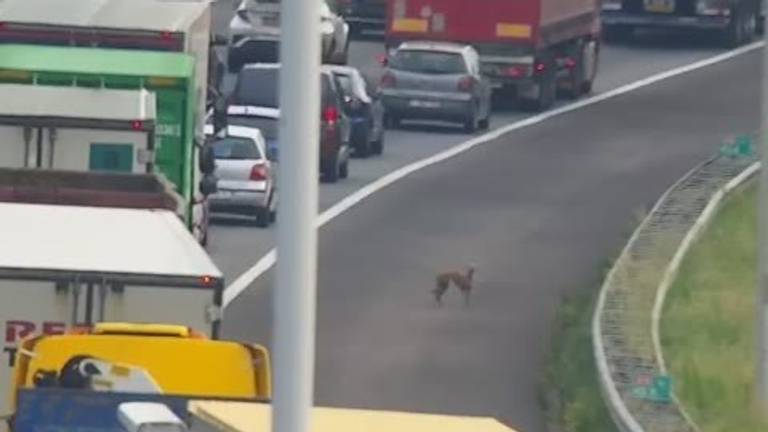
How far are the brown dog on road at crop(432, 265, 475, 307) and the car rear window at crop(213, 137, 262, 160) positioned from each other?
16.1 feet

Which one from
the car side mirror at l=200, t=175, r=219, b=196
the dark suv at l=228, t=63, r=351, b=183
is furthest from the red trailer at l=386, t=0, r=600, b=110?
the car side mirror at l=200, t=175, r=219, b=196

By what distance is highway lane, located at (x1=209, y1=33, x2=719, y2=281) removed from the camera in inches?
1442

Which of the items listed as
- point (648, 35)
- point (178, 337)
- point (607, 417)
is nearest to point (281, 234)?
point (178, 337)

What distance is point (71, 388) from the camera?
50.8 feet

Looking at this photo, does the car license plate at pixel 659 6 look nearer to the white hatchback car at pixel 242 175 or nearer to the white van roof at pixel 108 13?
the white hatchback car at pixel 242 175

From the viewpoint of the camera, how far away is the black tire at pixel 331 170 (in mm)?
42375

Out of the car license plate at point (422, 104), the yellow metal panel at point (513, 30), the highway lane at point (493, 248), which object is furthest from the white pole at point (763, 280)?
the yellow metal panel at point (513, 30)

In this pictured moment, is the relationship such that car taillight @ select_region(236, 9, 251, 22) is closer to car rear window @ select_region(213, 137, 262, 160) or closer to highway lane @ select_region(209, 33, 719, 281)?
highway lane @ select_region(209, 33, 719, 281)

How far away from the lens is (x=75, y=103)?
27.2m

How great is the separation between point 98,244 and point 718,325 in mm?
9991

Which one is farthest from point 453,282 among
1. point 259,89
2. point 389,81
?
point 389,81

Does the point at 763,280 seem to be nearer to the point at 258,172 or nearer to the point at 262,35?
the point at 258,172

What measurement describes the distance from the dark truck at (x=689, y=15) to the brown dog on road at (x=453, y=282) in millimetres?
27101

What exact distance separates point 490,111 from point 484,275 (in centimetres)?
1686
